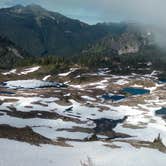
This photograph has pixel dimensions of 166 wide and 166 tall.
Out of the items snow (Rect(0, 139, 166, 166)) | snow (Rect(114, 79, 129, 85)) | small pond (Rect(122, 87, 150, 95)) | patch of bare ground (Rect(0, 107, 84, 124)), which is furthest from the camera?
snow (Rect(114, 79, 129, 85))

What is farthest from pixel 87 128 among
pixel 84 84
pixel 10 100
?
pixel 84 84

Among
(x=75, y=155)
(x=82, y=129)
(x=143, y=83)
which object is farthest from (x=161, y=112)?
(x=143, y=83)

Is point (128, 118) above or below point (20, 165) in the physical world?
below

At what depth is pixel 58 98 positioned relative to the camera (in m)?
118

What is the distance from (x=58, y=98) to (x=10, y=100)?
1669 cm

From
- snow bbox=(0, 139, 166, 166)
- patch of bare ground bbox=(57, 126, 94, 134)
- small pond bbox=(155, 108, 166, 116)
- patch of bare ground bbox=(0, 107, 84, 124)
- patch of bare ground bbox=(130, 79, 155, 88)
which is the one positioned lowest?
small pond bbox=(155, 108, 166, 116)

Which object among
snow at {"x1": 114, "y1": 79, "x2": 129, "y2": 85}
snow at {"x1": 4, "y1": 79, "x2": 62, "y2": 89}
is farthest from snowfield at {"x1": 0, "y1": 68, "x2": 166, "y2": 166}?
snow at {"x1": 114, "y1": 79, "x2": 129, "y2": 85}

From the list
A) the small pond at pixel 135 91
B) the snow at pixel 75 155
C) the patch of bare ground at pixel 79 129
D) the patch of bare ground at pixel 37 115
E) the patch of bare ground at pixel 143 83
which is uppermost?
the snow at pixel 75 155

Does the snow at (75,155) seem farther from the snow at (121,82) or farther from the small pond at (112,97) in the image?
the snow at (121,82)

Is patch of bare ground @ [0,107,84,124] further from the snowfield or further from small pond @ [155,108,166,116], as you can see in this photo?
small pond @ [155,108,166,116]

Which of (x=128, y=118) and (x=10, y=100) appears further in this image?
(x=10, y=100)

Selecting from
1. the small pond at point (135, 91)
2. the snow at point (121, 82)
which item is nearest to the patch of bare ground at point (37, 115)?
the small pond at point (135, 91)

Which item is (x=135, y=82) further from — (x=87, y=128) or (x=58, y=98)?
(x=87, y=128)

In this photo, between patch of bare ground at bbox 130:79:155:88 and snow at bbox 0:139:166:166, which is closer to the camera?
snow at bbox 0:139:166:166
